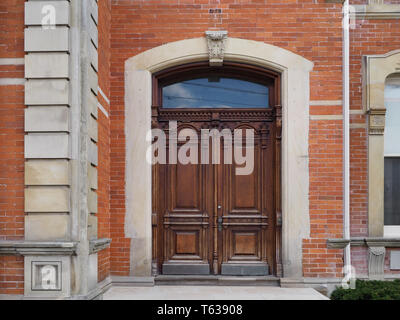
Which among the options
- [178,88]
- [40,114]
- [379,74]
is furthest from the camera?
[178,88]

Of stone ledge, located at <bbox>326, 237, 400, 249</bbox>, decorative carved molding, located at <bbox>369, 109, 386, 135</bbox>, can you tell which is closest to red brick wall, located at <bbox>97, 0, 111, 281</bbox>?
stone ledge, located at <bbox>326, 237, 400, 249</bbox>

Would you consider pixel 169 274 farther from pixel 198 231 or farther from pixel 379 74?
pixel 379 74

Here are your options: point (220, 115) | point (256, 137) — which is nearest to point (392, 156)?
point (256, 137)

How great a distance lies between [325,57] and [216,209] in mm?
2846

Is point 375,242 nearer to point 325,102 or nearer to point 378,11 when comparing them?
point 325,102

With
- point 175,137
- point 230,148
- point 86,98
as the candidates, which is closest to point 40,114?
point 86,98

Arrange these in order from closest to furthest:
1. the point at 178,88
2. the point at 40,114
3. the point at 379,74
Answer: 1. the point at 40,114
2. the point at 379,74
3. the point at 178,88

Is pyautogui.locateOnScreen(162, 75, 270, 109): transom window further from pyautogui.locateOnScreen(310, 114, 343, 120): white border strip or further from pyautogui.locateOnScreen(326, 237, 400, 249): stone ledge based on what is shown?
pyautogui.locateOnScreen(326, 237, 400, 249): stone ledge

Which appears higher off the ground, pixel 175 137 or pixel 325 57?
pixel 325 57

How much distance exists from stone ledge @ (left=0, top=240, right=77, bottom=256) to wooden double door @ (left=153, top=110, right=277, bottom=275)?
7.12 feet

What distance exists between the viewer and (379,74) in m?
7.01

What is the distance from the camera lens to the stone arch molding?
6.94m

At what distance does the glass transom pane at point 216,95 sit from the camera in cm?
742

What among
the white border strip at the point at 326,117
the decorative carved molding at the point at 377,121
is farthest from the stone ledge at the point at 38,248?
the decorative carved molding at the point at 377,121
